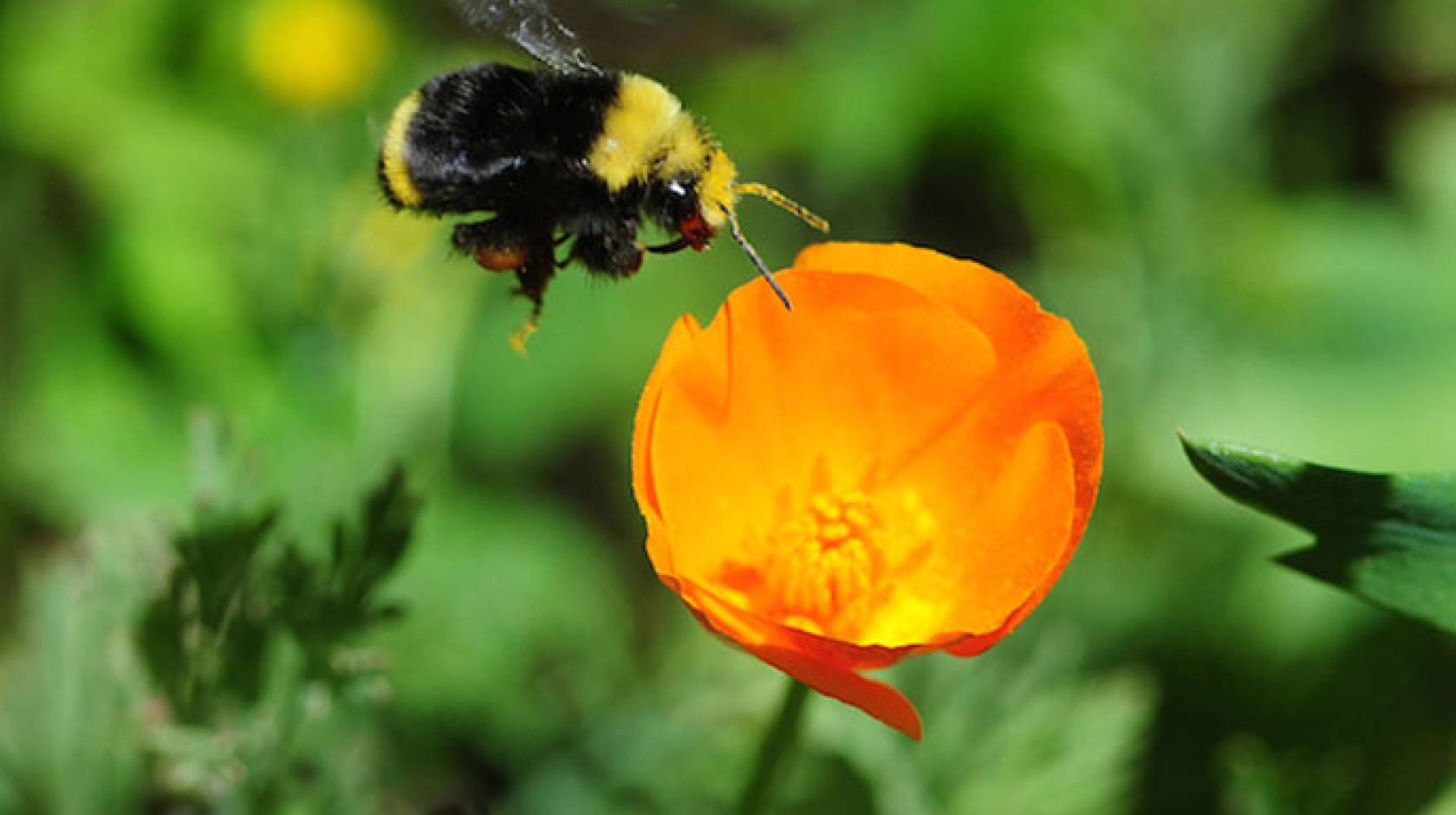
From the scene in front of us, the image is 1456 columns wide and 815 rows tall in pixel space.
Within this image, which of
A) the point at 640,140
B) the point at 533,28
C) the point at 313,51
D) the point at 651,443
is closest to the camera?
the point at 651,443

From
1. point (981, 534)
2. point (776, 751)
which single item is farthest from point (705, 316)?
point (776, 751)

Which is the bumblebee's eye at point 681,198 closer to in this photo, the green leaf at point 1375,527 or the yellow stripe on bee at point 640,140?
the yellow stripe on bee at point 640,140

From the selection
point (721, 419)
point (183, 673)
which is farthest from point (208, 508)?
point (721, 419)

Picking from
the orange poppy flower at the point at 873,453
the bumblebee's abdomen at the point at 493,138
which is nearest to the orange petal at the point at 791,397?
the orange poppy flower at the point at 873,453

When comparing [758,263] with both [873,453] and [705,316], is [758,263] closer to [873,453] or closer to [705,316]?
[873,453]

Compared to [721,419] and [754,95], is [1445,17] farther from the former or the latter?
[721,419]

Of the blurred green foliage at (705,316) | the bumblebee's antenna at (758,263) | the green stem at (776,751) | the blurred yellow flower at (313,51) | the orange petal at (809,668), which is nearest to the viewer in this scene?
the orange petal at (809,668)

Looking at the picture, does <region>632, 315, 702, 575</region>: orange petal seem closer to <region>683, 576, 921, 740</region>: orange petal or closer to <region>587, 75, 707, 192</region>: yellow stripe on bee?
<region>683, 576, 921, 740</region>: orange petal
